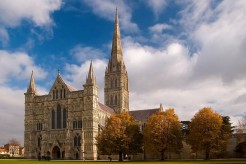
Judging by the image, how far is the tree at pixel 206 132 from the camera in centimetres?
6394

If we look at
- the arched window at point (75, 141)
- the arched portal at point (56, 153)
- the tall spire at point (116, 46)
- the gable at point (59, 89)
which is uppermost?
the tall spire at point (116, 46)

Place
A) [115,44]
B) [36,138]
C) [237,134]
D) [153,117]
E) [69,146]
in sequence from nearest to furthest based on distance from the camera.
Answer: [153,117] → [237,134] → [69,146] → [36,138] → [115,44]

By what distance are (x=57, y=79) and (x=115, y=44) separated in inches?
1494

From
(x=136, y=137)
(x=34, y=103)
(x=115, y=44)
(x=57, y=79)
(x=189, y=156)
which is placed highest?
(x=115, y=44)

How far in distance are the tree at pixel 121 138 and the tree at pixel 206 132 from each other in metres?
11.1

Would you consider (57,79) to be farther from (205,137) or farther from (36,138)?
(205,137)

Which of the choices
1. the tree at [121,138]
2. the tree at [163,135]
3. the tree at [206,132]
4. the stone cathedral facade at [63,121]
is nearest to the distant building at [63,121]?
the stone cathedral facade at [63,121]

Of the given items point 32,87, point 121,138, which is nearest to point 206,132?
point 121,138

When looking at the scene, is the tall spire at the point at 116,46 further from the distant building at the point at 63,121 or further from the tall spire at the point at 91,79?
the tall spire at the point at 91,79

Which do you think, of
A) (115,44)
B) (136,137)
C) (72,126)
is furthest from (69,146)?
(115,44)

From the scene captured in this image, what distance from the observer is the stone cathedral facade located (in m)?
90.8

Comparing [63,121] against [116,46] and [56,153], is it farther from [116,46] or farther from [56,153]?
[116,46]

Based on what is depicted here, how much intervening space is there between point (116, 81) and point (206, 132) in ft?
211

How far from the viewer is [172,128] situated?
66.8m
